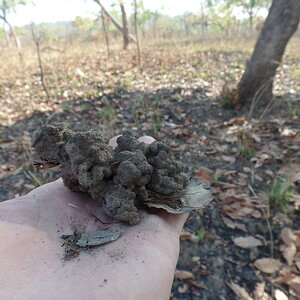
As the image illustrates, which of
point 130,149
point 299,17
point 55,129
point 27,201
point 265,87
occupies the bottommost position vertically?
point 265,87

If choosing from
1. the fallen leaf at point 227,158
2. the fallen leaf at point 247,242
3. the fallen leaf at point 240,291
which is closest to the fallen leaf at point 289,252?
the fallen leaf at point 247,242

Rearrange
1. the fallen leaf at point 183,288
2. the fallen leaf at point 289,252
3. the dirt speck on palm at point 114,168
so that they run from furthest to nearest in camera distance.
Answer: the fallen leaf at point 289,252 → the fallen leaf at point 183,288 → the dirt speck on palm at point 114,168

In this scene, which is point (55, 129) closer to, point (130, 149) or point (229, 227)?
point (130, 149)

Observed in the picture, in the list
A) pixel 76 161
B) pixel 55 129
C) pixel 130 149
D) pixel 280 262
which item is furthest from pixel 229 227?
pixel 55 129

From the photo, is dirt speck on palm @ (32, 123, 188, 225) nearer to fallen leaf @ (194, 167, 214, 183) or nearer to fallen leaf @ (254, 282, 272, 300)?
fallen leaf @ (254, 282, 272, 300)

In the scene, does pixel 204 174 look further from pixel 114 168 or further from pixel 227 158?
pixel 114 168

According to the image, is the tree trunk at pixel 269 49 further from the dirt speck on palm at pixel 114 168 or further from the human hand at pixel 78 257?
the human hand at pixel 78 257
